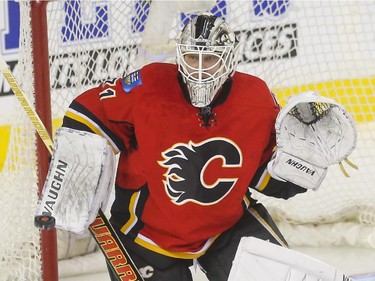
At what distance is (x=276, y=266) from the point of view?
1.92 metres

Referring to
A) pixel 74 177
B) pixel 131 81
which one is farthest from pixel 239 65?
pixel 74 177

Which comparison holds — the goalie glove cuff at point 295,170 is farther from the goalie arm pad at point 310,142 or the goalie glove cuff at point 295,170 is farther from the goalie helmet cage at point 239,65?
the goalie helmet cage at point 239,65

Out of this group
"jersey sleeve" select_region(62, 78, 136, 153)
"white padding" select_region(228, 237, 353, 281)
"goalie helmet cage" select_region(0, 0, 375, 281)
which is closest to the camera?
"white padding" select_region(228, 237, 353, 281)

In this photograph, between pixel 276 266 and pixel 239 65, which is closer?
pixel 276 266

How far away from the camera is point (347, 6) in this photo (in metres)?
2.94

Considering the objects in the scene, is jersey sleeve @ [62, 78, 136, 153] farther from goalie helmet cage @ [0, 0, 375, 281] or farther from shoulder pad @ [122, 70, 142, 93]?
goalie helmet cage @ [0, 0, 375, 281]

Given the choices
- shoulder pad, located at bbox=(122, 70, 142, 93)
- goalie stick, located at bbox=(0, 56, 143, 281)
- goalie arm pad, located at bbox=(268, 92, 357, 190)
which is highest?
shoulder pad, located at bbox=(122, 70, 142, 93)

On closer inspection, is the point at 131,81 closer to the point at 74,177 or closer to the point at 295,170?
the point at 74,177

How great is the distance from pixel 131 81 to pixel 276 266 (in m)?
0.51

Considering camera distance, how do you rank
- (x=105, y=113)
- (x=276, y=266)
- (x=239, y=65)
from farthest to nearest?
1. (x=239, y=65)
2. (x=105, y=113)
3. (x=276, y=266)

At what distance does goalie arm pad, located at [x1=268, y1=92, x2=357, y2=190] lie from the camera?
6.38 feet

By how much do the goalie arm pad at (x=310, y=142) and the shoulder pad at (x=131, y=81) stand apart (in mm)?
328

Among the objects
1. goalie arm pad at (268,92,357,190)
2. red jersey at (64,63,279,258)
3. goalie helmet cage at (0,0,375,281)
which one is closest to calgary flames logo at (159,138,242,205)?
red jersey at (64,63,279,258)

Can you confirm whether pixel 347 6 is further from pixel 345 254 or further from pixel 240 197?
pixel 240 197
